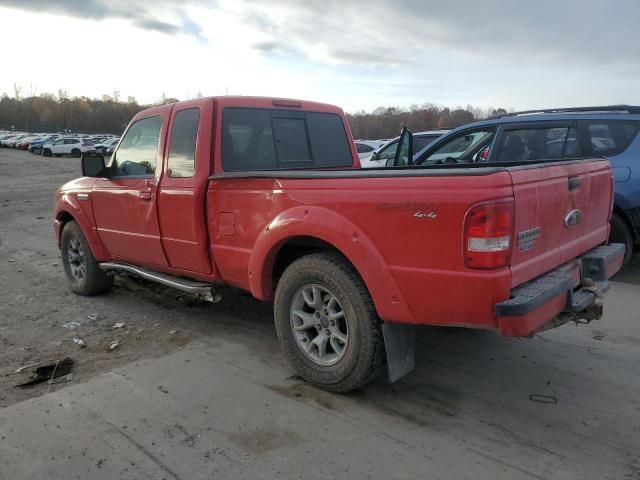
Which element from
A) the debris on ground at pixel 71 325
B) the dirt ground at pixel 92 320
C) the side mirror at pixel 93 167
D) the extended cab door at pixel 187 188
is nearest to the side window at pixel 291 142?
the extended cab door at pixel 187 188

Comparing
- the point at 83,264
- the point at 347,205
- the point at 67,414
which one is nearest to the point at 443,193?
the point at 347,205

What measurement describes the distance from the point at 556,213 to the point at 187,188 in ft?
8.89

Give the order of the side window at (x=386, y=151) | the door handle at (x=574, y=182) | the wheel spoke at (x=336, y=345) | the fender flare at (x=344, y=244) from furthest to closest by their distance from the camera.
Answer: the side window at (x=386, y=151) → the wheel spoke at (x=336, y=345) → the door handle at (x=574, y=182) → the fender flare at (x=344, y=244)

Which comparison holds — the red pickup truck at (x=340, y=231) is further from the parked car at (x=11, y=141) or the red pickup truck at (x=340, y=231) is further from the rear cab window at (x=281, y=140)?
the parked car at (x=11, y=141)

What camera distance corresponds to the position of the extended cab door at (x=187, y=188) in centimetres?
420

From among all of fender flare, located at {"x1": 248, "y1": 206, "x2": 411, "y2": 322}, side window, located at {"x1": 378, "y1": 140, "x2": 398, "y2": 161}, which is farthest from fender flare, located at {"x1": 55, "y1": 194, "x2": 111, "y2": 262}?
side window, located at {"x1": 378, "y1": 140, "x2": 398, "y2": 161}

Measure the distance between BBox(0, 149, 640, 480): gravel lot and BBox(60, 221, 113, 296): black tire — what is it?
0.49ft

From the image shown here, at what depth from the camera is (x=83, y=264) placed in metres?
6.10

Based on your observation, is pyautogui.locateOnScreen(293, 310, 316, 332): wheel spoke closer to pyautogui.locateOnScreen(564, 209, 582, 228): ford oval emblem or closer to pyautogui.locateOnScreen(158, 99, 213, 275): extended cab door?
pyautogui.locateOnScreen(158, 99, 213, 275): extended cab door

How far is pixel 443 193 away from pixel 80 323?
3969 mm

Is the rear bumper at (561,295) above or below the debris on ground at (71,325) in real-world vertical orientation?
above

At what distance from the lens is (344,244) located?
126 inches

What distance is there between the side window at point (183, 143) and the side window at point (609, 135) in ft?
15.3

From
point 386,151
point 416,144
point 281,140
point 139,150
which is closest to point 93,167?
point 139,150
